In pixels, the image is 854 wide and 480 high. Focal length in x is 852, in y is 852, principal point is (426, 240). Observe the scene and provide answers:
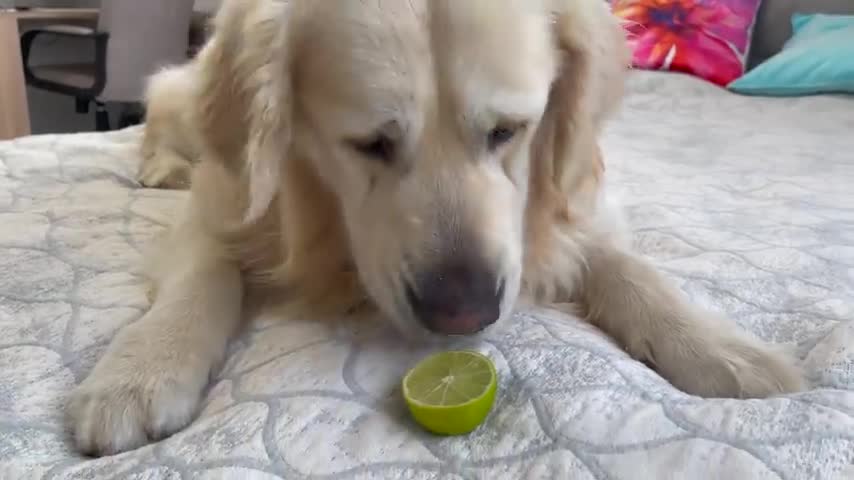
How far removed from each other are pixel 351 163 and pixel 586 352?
0.37 meters

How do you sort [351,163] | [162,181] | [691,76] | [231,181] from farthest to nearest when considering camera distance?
[691,76] → [162,181] → [231,181] → [351,163]

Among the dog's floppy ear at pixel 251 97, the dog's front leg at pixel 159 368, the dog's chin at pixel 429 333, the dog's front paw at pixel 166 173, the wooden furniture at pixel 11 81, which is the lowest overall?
the wooden furniture at pixel 11 81

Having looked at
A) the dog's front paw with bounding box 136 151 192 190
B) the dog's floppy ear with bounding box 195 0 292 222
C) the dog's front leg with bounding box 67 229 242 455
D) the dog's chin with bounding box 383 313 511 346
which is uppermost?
the dog's floppy ear with bounding box 195 0 292 222

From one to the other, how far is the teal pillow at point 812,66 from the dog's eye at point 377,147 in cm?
225

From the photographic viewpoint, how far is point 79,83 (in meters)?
4.35

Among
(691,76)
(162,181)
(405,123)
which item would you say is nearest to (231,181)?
(405,123)

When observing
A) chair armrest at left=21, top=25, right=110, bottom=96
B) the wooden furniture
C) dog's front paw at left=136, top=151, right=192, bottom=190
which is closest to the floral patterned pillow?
dog's front paw at left=136, top=151, right=192, bottom=190

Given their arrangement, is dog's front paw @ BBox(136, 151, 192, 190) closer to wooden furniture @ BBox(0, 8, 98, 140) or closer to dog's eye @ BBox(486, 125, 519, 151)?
dog's eye @ BBox(486, 125, 519, 151)

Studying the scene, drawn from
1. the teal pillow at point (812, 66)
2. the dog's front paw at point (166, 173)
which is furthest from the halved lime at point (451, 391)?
the teal pillow at point (812, 66)

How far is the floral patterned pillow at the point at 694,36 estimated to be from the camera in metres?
3.15

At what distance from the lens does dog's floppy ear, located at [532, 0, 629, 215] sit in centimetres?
119

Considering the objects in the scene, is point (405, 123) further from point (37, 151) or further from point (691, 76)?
point (691, 76)

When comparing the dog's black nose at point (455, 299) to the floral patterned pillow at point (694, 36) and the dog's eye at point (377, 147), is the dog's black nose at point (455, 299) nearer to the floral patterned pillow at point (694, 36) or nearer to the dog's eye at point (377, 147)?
the dog's eye at point (377, 147)

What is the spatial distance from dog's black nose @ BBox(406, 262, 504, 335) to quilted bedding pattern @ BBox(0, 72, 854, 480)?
2.3 inches
